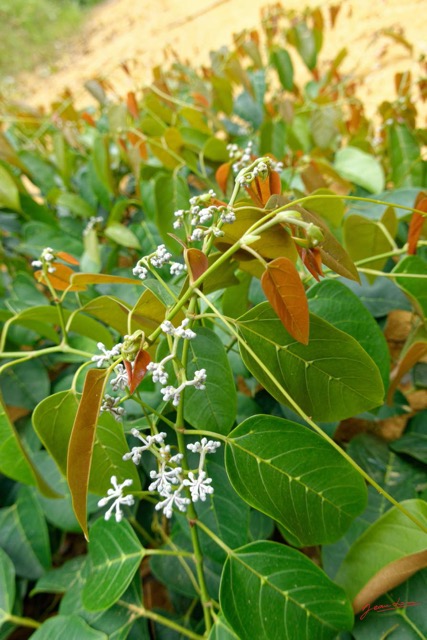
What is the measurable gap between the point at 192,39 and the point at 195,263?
13.4 feet

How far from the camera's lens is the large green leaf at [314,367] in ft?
1.72

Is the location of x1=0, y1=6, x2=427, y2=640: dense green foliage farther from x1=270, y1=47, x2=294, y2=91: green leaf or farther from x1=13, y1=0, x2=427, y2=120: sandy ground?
x1=13, y1=0, x2=427, y2=120: sandy ground

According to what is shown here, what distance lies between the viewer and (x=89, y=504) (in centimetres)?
82

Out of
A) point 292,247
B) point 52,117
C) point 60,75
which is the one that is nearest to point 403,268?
point 292,247

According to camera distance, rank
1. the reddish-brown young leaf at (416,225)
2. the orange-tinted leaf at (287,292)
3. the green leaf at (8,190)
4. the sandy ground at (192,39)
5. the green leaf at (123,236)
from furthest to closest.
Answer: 1. the sandy ground at (192,39)
2. the green leaf at (8,190)
3. the green leaf at (123,236)
4. the reddish-brown young leaf at (416,225)
5. the orange-tinted leaf at (287,292)

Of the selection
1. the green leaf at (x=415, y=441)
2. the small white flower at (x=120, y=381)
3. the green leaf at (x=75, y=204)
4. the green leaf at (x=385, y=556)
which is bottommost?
the green leaf at (x=415, y=441)

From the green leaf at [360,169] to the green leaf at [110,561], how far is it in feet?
2.81

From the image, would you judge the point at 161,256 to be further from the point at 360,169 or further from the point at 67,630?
the point at 360,169

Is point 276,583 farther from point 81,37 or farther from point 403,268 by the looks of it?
point 81,37

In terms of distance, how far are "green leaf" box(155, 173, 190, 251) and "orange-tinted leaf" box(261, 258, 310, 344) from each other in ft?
1.73

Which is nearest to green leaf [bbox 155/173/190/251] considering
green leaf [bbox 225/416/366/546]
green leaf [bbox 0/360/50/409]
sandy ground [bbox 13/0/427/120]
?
green leaf [bbox 0/360/50/409]

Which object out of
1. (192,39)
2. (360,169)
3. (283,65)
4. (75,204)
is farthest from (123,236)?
(192,39)

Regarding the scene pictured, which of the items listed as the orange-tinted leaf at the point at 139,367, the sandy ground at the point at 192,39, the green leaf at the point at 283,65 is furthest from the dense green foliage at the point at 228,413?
the sandy ground at the point at 192,39

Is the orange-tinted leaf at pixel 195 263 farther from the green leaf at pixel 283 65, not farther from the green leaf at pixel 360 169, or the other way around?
the green leaf at pixel 283 65
